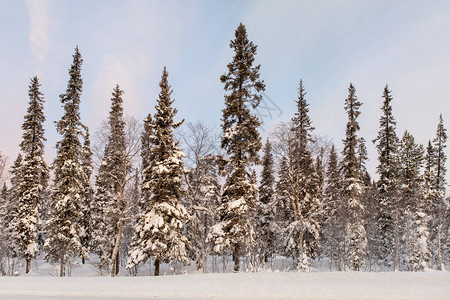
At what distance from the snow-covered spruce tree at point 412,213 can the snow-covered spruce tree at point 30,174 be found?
130 ft

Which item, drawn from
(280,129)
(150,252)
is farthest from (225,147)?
(150,252)

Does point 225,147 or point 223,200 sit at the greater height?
point 225,147

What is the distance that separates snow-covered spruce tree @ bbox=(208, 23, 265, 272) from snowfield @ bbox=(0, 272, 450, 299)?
15.6 feet

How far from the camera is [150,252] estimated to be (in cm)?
1967

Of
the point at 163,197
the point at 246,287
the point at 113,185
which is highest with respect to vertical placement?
the point at 113,185

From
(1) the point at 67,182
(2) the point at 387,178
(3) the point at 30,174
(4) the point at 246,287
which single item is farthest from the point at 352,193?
(3) the point at 30,174

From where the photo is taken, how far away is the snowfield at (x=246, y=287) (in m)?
10.2

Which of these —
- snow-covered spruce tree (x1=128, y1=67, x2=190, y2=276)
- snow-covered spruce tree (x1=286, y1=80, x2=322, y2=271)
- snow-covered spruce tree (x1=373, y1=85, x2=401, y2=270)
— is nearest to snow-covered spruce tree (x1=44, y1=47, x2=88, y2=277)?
snow-covered spruce tree (x1=128, y1=67, x2=190, y2=276)

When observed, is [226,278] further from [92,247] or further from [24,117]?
[92,247]

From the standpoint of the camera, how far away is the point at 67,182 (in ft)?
77.5

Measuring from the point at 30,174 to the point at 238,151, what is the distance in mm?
23937

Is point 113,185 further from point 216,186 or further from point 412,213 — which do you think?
point 412,213

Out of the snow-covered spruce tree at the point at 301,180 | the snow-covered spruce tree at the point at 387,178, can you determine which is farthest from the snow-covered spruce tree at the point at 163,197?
the snow-covered spruce tree at the point at 387,178

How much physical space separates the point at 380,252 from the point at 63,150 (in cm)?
3907
